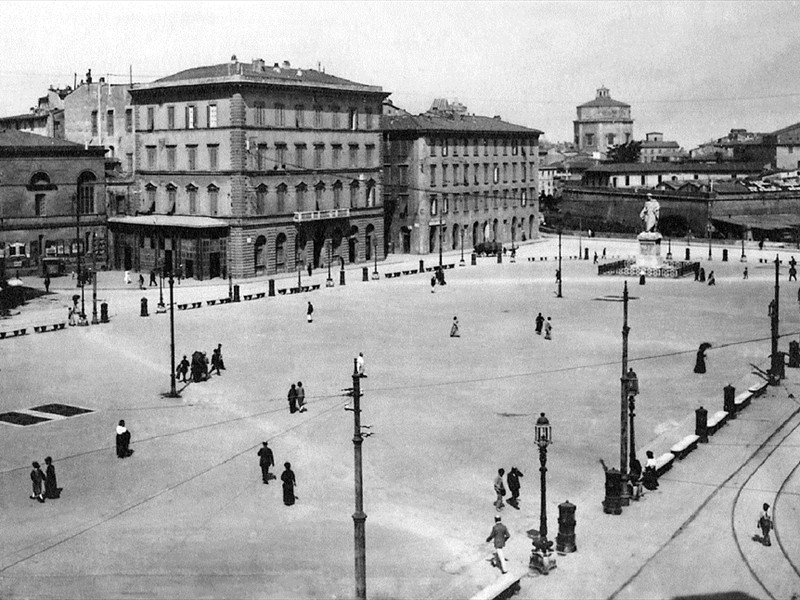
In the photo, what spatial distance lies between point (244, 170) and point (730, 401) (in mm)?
50389

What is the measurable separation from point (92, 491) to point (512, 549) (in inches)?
458

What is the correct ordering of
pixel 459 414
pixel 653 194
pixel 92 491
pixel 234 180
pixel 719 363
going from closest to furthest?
pixel 92 491
pixel 459 414
pixel 719 363
pixel 234 180
pixel 653 194

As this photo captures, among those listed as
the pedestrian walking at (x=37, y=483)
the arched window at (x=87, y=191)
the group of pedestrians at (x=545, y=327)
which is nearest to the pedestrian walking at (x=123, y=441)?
the pedestrian walking at (x=37, y=483)

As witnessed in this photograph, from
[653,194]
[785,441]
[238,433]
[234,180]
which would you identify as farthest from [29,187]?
[653,194]

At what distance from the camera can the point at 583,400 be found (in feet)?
126

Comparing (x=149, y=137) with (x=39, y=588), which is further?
(x=149, y=137)

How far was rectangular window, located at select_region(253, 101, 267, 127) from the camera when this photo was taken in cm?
7956

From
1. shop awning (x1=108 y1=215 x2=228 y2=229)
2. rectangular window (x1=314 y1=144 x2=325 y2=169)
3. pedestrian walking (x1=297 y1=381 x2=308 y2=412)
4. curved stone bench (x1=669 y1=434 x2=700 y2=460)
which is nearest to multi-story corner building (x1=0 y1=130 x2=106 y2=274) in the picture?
shop awning (x1=108 y1=215 x2=228 y2=229)

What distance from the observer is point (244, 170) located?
259ft

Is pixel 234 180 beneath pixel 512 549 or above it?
above

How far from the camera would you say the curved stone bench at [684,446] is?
3083 centimetres

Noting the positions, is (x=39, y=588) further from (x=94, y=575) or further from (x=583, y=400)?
(x=583, y=400)

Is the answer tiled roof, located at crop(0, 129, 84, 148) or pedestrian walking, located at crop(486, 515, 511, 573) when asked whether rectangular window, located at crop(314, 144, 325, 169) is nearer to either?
tiled roof, located at crop(0, 129, 84, 148)

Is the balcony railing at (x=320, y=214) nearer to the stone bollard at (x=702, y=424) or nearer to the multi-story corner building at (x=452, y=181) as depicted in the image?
the multi-story corner building at (x=452, y=181)
